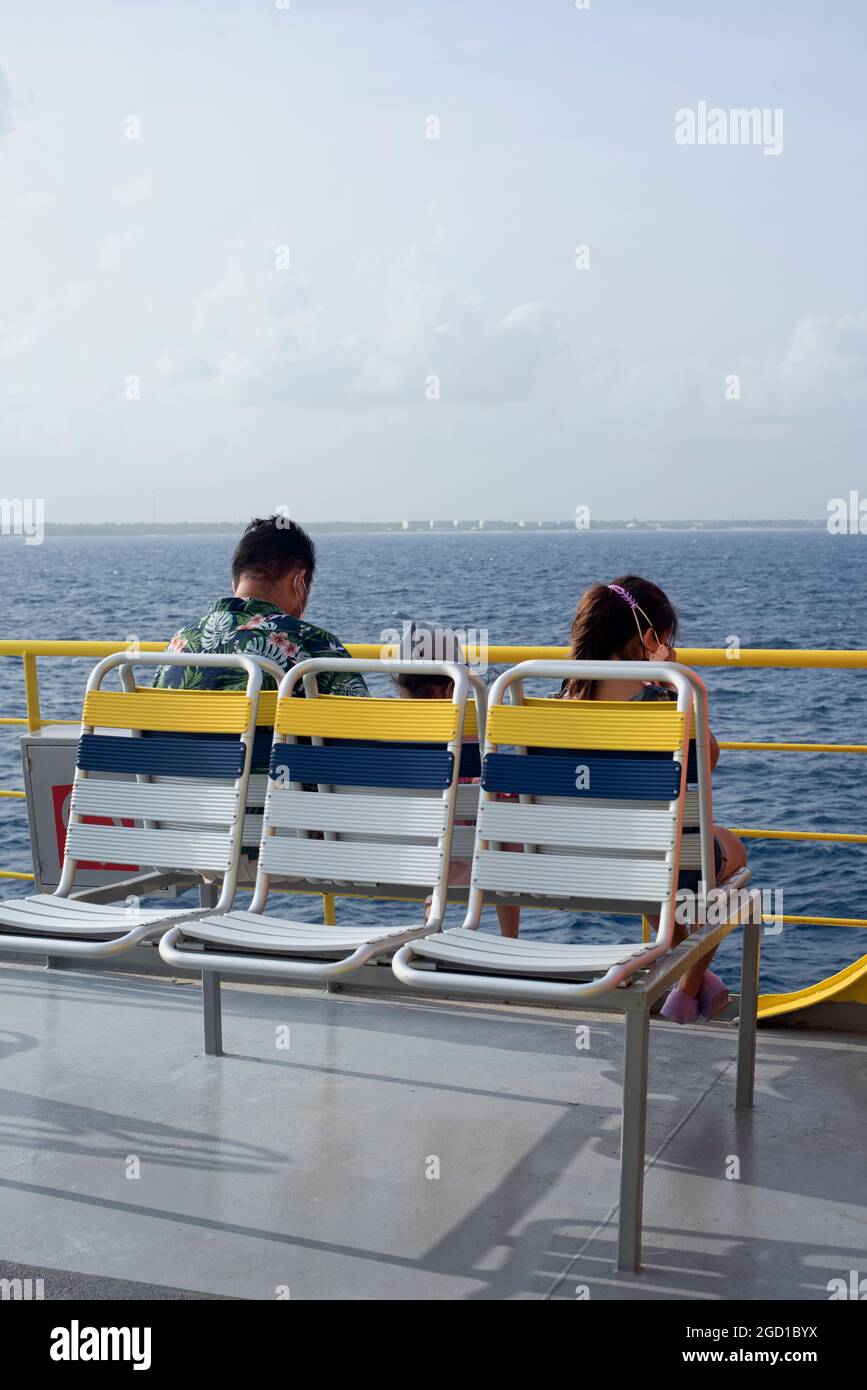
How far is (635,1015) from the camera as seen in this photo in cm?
271

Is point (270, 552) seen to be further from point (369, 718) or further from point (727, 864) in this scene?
point (727, 864)

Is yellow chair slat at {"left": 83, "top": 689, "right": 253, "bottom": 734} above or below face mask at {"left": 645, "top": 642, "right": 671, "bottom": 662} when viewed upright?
below

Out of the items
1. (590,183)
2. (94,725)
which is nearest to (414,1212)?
(94,725)

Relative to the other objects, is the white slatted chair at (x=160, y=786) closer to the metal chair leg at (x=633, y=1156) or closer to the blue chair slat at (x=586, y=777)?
the blue chair slat at (x=586, y=777)

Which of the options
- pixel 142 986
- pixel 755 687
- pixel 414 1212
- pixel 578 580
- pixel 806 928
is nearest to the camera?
pixel 414 1212

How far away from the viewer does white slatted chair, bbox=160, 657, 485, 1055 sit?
3283 mm

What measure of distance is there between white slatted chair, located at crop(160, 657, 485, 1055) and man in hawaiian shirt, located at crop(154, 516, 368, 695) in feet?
0.71

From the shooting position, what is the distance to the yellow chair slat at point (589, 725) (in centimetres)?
315

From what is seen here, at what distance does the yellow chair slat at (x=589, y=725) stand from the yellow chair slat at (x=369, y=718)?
0.43ft

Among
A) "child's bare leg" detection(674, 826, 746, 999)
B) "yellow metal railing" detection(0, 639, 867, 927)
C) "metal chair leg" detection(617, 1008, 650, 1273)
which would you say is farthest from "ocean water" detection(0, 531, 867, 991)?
"metal chair leg" detection(617, 1008, 650, 1273)

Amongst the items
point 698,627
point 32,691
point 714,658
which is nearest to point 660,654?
point 714,658

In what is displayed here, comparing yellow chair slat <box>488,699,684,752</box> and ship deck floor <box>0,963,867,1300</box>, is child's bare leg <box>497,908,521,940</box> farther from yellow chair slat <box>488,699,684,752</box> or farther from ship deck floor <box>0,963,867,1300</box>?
yellow chair slat <box>488,699,684,752</box>
